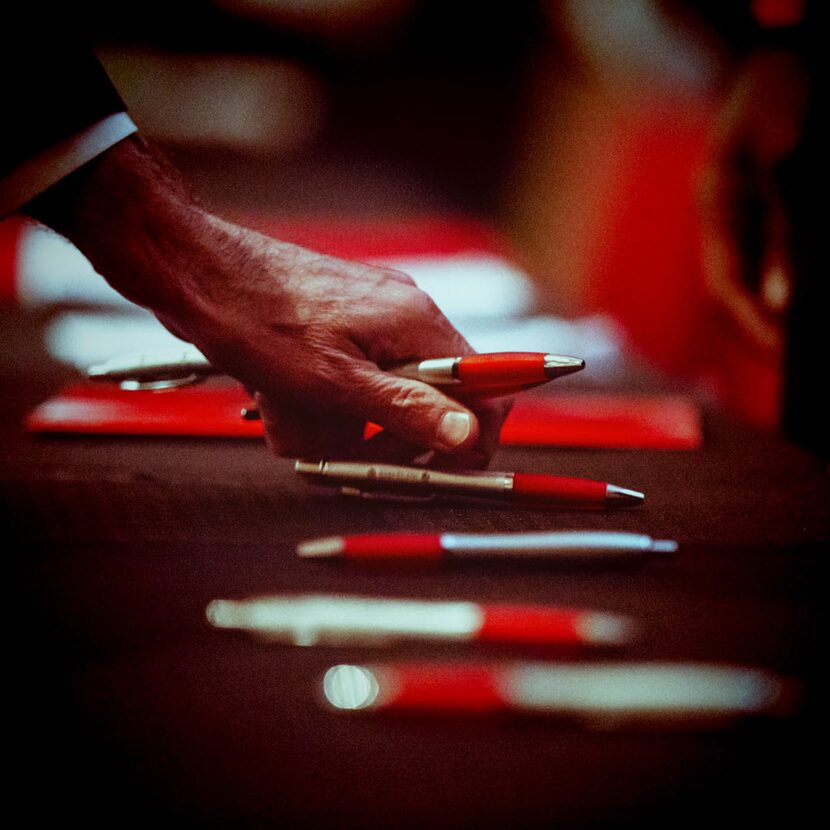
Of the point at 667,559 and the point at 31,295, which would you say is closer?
the point at 667,559

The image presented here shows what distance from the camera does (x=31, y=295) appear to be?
0.99m

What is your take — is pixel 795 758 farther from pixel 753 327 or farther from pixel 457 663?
pixel 753 327

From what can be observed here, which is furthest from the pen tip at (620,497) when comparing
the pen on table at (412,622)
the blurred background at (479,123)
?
the blurred background at (479,123)

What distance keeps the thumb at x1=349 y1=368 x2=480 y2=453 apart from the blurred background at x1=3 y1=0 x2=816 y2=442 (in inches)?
22.9

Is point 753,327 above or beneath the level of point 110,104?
beneath

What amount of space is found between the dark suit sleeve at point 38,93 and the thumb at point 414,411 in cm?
20

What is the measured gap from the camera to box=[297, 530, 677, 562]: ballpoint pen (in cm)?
36

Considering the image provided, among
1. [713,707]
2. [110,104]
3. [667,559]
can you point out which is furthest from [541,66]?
[713,707]

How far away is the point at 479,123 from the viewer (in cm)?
191

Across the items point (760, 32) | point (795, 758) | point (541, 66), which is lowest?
point (795, 758)

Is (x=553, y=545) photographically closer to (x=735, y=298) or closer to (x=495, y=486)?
(x=495, y=486)

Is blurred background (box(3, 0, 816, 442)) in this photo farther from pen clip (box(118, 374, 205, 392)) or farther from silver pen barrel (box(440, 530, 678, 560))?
silver pen barrel (box(440, 530, 678, 560))

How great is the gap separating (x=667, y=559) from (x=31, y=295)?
0.83 meters

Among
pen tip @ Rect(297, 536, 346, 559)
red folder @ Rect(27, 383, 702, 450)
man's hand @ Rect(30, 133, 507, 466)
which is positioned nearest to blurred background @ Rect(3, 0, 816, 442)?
red folder @ Rect(27, 383, 702, 450)
